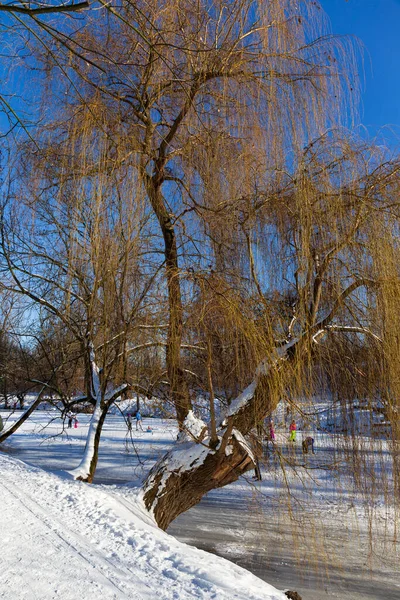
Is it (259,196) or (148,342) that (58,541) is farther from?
(259,196)

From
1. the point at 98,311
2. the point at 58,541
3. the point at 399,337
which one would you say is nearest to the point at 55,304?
the point at 98,311

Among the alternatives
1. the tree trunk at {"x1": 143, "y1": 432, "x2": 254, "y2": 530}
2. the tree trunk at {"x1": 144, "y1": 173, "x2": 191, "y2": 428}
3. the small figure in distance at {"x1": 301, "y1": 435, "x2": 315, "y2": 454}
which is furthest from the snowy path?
the tree trunk at {"x1": 144, "y1": 173, "x2": 191, "y2": 428}

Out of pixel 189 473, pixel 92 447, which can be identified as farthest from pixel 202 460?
pixel 92 447

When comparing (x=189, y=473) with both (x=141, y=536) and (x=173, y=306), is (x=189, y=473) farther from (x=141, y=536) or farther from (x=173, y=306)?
(x=173, y=306)

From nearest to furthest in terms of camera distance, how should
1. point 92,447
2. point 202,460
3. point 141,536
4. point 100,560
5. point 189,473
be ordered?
point 100,560
point 141,536
point 202,460
point 189,473
point 92,447

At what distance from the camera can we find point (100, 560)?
297cm

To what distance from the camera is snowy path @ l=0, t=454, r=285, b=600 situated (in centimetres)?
254

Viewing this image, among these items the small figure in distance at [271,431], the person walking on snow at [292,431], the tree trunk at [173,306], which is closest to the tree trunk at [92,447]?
the tree trunk at [173,306]

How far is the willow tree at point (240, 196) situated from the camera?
3299 mm

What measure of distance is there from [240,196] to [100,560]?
2551 millimetres

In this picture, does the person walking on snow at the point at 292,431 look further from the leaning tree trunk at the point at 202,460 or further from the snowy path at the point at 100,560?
the snowy path at the point at 100,560

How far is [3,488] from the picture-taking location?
4879mm

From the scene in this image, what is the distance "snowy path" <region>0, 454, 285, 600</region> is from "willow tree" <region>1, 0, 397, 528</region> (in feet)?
2.83

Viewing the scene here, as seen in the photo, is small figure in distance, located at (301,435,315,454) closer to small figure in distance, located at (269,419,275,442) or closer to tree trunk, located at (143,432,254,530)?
small figure in distance, located at (269,419,275,442)
